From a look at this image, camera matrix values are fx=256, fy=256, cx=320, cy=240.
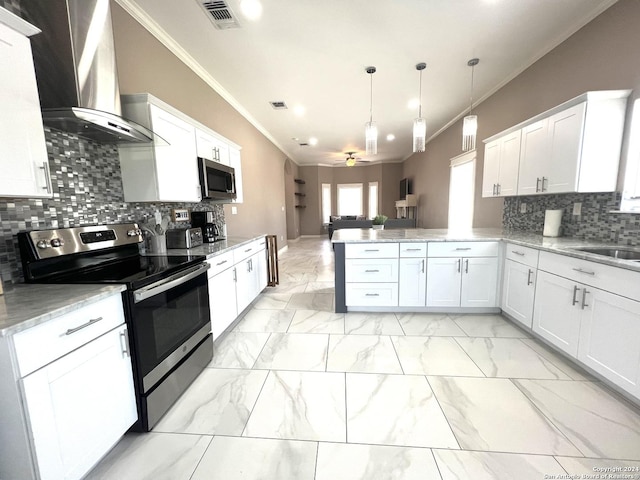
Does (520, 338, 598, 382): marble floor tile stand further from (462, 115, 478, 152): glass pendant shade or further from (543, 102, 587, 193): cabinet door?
(462, 115, 478, 152): glass pendant shade

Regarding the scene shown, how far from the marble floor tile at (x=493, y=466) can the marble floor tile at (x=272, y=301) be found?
7.26ft

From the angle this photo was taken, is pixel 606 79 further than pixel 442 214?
No

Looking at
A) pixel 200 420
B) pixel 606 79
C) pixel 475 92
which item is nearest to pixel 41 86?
pixel 200 420

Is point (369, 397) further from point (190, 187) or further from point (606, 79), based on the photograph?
point (606, 79)

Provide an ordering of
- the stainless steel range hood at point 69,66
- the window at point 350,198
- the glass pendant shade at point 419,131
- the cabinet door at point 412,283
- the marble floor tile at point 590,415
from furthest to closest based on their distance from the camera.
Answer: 1. the window at point 350,198
2. the glass pendant shade at point 419,131
3. the cabinet door at point 412,283
4. the stainless steel range hood at point 69,66
5. the marble floor tile at point 590,415

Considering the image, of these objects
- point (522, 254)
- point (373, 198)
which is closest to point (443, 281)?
point (522, 254)

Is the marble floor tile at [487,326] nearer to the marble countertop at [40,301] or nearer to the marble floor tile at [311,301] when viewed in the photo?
the marble floor tile at [311,301]

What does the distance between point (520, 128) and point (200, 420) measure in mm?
3878

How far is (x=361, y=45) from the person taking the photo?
2727 mm

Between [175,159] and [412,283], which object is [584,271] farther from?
[175,159]

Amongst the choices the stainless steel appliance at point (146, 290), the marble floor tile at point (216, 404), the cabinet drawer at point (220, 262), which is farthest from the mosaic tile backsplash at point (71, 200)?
the marble floor tile at point (216, 404)

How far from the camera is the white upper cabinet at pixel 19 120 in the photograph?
1081 mm

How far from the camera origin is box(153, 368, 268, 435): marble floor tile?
1.47 meters

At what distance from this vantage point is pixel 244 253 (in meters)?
2.84
